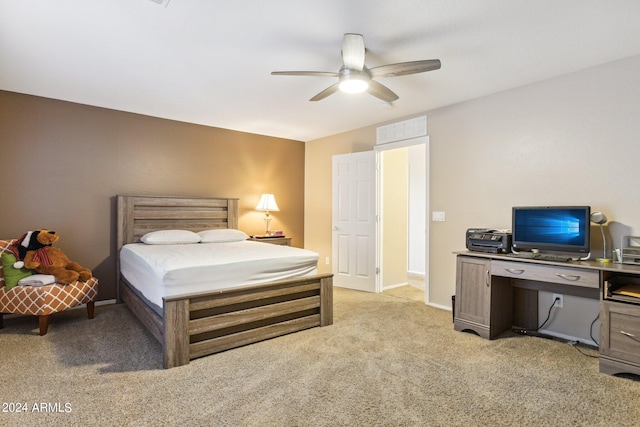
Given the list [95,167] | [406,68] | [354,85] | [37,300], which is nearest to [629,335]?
[406,68]

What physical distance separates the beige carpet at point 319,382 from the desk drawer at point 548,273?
604 mm

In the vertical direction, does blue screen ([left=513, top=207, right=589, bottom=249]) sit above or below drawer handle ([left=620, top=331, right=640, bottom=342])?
above

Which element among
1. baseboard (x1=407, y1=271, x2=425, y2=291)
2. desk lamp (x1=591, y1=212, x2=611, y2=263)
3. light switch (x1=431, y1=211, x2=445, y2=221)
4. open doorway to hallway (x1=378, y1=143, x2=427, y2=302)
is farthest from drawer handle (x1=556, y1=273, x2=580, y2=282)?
baseboard (x1=407, y1=271, x2=425, y2=291)

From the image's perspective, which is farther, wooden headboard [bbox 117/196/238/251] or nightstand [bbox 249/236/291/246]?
nightstand [bbox 249/236/291/246]

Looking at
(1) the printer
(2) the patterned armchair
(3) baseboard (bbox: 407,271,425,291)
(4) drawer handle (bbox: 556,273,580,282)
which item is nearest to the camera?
(4) drawer handle (bbox: 556,273,580,282)

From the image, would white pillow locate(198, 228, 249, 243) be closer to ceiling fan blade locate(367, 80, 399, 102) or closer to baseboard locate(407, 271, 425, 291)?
ceiling fan blade locate(367, 80, 399, 102)

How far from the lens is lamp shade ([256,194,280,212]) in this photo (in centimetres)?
518

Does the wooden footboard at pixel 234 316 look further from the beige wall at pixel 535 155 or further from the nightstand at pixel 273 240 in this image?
the nightstand at pixel 273 240

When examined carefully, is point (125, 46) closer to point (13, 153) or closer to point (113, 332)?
point (13, 153)

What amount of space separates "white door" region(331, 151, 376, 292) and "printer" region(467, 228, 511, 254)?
164 centimetres

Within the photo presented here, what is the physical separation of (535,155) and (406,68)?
1.77 metres

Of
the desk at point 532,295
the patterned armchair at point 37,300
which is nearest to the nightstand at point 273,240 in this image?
the patterned armchair at point 37,300

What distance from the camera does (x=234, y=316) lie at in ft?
9.00

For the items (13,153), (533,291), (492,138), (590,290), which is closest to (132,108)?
(13,153)
